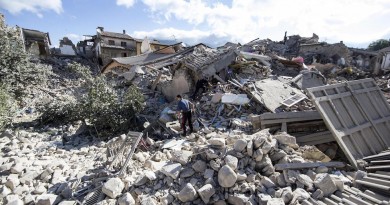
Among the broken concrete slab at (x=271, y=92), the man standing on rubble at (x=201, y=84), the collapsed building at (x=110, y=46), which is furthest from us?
the collapsed building at (x=110, y=46)

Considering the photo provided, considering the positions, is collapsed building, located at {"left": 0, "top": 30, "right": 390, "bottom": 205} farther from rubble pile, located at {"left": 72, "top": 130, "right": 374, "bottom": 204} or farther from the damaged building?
the damaged building

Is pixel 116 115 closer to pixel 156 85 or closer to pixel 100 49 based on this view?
pixel 156 85

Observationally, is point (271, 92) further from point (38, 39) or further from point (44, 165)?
point (38, 39)

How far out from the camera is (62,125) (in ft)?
33.3

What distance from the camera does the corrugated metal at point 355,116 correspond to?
A: 18.0 feet

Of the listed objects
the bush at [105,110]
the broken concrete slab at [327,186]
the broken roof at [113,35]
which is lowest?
the broken concrete slab at [327,186]

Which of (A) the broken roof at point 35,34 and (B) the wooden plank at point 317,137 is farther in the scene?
(A) the broken roof at point 35,34

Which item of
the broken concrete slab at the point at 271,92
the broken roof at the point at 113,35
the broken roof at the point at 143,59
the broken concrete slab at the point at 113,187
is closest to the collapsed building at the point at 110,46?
the broken roof at the point at 113,35

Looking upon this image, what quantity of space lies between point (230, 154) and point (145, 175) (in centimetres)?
162

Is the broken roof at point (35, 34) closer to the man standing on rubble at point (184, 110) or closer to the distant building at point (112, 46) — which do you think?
the distant building at point (112, 46)

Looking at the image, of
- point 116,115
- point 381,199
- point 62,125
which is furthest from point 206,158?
point 62,125

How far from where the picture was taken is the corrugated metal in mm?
5477

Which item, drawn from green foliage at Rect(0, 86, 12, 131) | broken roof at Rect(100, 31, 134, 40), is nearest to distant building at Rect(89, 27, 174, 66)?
broken roof at Rect(100, 31, 134, 40)

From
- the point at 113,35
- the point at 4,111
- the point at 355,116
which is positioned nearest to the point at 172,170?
the point at 355,116
